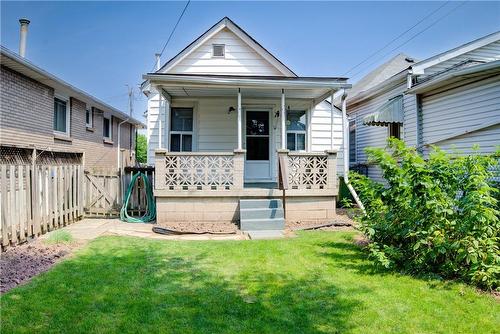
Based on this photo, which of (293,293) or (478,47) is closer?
(293,293)

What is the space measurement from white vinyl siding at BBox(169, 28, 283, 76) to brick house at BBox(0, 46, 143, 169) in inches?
170

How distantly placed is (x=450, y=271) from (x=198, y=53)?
10.1 m

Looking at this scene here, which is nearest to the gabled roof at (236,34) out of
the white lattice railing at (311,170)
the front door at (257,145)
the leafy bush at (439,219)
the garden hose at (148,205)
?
the front door at (257,145)

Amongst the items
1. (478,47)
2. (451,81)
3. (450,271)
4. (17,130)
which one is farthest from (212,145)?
(478,47)

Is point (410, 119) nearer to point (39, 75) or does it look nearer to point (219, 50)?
point (219, 50)

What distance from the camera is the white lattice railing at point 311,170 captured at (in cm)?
917

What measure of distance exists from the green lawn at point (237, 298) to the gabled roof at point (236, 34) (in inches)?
305

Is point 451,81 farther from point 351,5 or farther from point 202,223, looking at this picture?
point 202,223

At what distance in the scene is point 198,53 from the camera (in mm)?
11891

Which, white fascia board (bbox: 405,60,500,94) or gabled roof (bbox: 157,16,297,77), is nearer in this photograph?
white fascia board (bbox: 405,60,500,94)

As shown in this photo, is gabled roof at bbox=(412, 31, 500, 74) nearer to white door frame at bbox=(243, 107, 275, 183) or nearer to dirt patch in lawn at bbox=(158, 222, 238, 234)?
white door frame at bbox=(243, 107, 275, 183)

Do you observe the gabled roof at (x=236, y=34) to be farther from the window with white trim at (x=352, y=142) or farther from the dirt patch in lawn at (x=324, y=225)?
the window with white trim at (x=352, y=142)

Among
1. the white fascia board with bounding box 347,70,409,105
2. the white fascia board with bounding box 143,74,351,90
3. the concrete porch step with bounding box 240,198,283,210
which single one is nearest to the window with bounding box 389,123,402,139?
the white fascia board with bounding box 347,70,409,105

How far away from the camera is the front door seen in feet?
37.7
